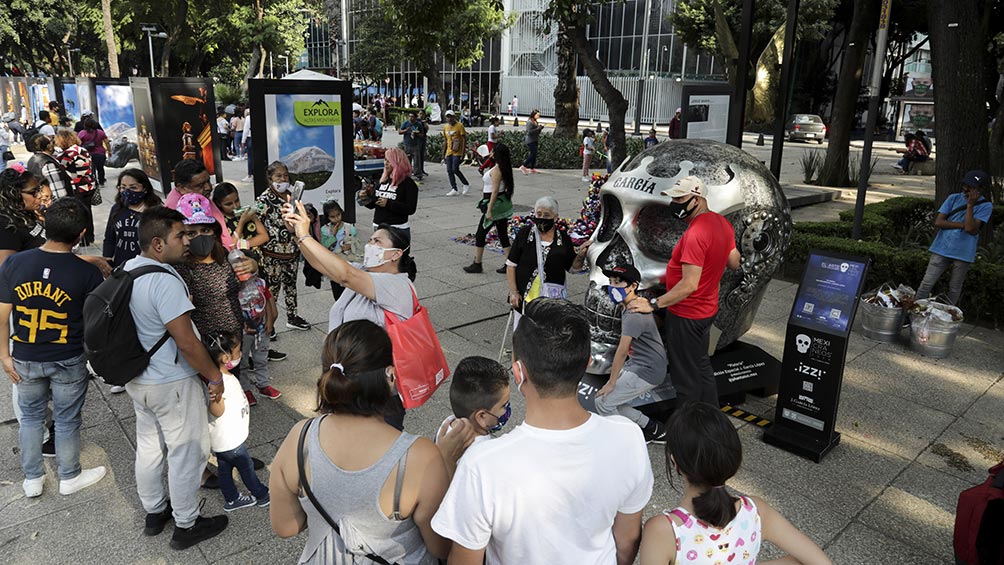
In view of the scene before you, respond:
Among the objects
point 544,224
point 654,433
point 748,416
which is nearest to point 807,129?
point 544,224

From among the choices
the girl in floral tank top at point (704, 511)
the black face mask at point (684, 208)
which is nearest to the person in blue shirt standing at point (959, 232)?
the black face mask at point (684, 208)

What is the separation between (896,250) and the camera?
29.2ft

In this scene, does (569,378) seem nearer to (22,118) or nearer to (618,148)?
(618,148)

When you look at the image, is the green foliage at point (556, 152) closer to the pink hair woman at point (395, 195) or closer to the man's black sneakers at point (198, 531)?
the pink hair woman at point (395, 195)

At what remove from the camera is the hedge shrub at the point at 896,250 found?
7.90 meters

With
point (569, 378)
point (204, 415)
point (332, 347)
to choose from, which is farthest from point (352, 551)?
point (204, 415)

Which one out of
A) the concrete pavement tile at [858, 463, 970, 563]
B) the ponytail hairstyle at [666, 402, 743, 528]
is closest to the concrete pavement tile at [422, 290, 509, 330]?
the concrete pavement tile at [858, 463, 970, 563]

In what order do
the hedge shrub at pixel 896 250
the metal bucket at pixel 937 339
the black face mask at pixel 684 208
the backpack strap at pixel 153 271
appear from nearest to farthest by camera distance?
the backpack strap at pixel 153 271, the black face mask at pixel 684 208, the metal bucket at pixel 937 339, the hedge shrub at pixel 896 250

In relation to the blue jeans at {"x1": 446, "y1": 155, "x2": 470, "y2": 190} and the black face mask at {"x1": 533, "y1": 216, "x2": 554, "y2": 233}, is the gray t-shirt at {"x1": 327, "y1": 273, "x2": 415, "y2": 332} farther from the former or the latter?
the blue jeans at {"x1": 446, "y1": 155, "x2": 470, "y2": 190}

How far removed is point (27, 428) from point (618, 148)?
1215cm

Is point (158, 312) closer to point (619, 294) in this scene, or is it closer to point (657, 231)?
point (619, 294)

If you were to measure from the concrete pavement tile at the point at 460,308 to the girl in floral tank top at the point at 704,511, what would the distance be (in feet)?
17.6

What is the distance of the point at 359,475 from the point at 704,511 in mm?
1123

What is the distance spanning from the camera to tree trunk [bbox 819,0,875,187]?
52.7 ft
